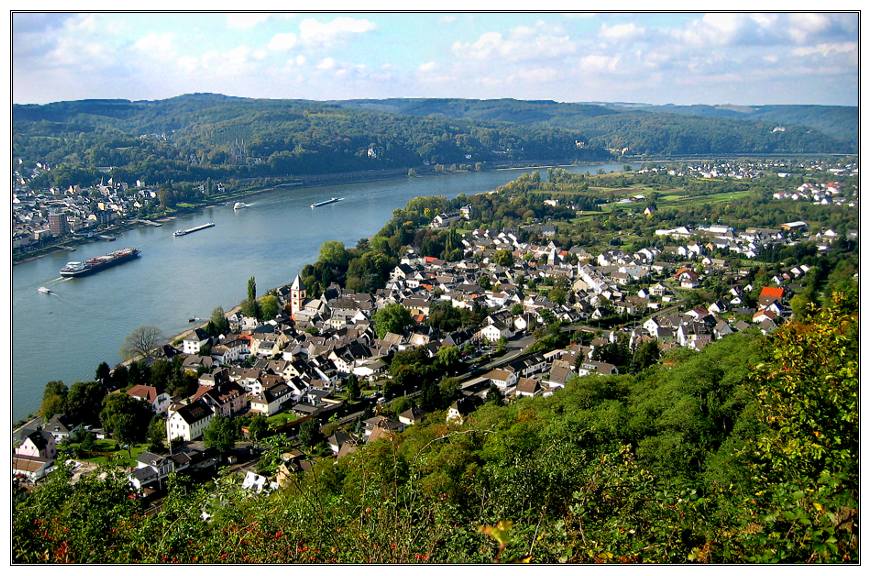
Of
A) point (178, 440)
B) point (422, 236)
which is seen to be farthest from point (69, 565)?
point (422, 236)

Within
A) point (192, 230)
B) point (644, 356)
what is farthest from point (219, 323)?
point (192, 230)

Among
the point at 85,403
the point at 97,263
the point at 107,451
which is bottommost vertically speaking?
the point at 107,451

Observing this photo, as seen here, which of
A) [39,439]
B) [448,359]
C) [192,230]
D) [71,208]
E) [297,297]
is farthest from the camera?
[71,208]

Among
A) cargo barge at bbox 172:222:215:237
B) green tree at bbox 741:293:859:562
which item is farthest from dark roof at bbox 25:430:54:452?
cargo barge at bbox 172:222:215:237

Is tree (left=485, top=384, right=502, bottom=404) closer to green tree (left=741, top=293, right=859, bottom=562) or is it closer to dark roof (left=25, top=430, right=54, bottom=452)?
dark roof (left=25, top=430, right=54, bottom=452)

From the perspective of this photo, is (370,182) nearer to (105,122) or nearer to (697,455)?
(105,122)

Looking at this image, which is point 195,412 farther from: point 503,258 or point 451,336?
point 503,258
